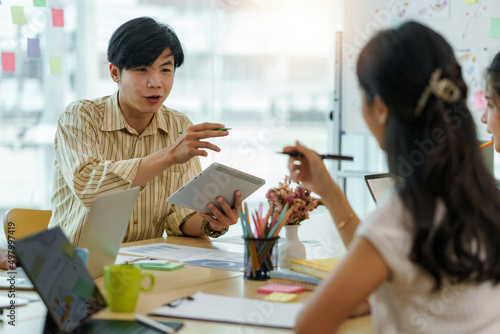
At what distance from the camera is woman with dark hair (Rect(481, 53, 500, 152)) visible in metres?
1.78

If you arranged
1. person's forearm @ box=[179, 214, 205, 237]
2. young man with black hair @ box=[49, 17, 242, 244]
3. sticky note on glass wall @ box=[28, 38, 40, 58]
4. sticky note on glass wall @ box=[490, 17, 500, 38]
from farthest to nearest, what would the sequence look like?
sticky note on glass wall @ box=[28, 38, 40, 58], sticky note on glass wall @ box=[490, 17, 500, 38], person's forearm @ box=[179, 214, 205, 237], young man with black hair @ box=[49, 17, 242, 244]

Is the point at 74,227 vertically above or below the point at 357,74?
below

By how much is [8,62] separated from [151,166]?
2.11 metres

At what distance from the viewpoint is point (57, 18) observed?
3547 millimetres

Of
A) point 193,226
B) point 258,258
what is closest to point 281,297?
point 258,258

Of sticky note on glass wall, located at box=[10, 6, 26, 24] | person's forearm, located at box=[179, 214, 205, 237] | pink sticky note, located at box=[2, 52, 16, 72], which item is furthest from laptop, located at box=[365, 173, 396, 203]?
pink sticky note, located at box=[2, 52, 16, 72]

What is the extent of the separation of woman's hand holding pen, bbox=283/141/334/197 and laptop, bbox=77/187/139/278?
40 centimetres

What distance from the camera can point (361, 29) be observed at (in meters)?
3.78

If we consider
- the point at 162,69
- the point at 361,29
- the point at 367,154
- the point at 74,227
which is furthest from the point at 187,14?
the point at 74,227

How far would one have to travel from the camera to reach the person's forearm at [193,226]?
6.66 feet

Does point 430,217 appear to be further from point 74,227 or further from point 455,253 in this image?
point 74,227

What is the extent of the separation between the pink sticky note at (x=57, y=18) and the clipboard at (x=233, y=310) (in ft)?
8.99

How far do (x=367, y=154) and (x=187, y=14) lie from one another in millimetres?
1763

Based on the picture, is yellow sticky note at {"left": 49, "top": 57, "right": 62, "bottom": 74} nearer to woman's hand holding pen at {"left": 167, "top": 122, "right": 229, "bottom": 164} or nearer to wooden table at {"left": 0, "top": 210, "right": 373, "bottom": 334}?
woman's hand holding pen at {"left": 167, "top": 122, "right": 229, "bottom": 164}
